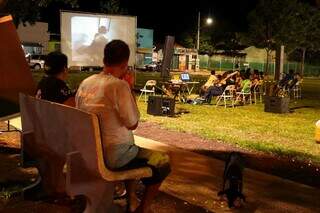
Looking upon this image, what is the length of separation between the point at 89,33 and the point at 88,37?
17 cm

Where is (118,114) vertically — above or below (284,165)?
above

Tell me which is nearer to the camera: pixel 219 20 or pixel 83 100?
pixel 83 100

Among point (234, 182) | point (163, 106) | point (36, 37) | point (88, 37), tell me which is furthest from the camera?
point (36, 37)

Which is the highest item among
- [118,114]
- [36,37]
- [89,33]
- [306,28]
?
[306,28]

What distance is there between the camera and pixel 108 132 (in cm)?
442

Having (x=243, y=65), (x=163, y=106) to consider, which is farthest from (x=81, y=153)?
(x=243, y=65)

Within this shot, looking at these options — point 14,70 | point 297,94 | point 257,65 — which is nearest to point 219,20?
point 257,65

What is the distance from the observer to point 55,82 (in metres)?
5.62

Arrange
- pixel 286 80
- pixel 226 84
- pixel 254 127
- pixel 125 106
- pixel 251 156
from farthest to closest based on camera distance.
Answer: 1. pixel 286 80
2. pixel 226 84
3. pixel 254 127
4. pixel 251 156
5. pixel 125 106

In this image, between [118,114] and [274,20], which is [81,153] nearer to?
[118,114]

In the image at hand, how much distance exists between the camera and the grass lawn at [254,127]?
32.5 feet

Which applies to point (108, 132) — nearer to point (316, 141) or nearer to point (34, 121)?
point (34, 121)

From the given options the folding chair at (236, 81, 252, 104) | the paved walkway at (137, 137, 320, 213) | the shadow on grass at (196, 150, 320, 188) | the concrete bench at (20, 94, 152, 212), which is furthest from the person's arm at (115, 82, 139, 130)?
the folding chair at (236, 81, 252, 104)

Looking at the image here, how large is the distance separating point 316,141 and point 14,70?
20.2 feet
